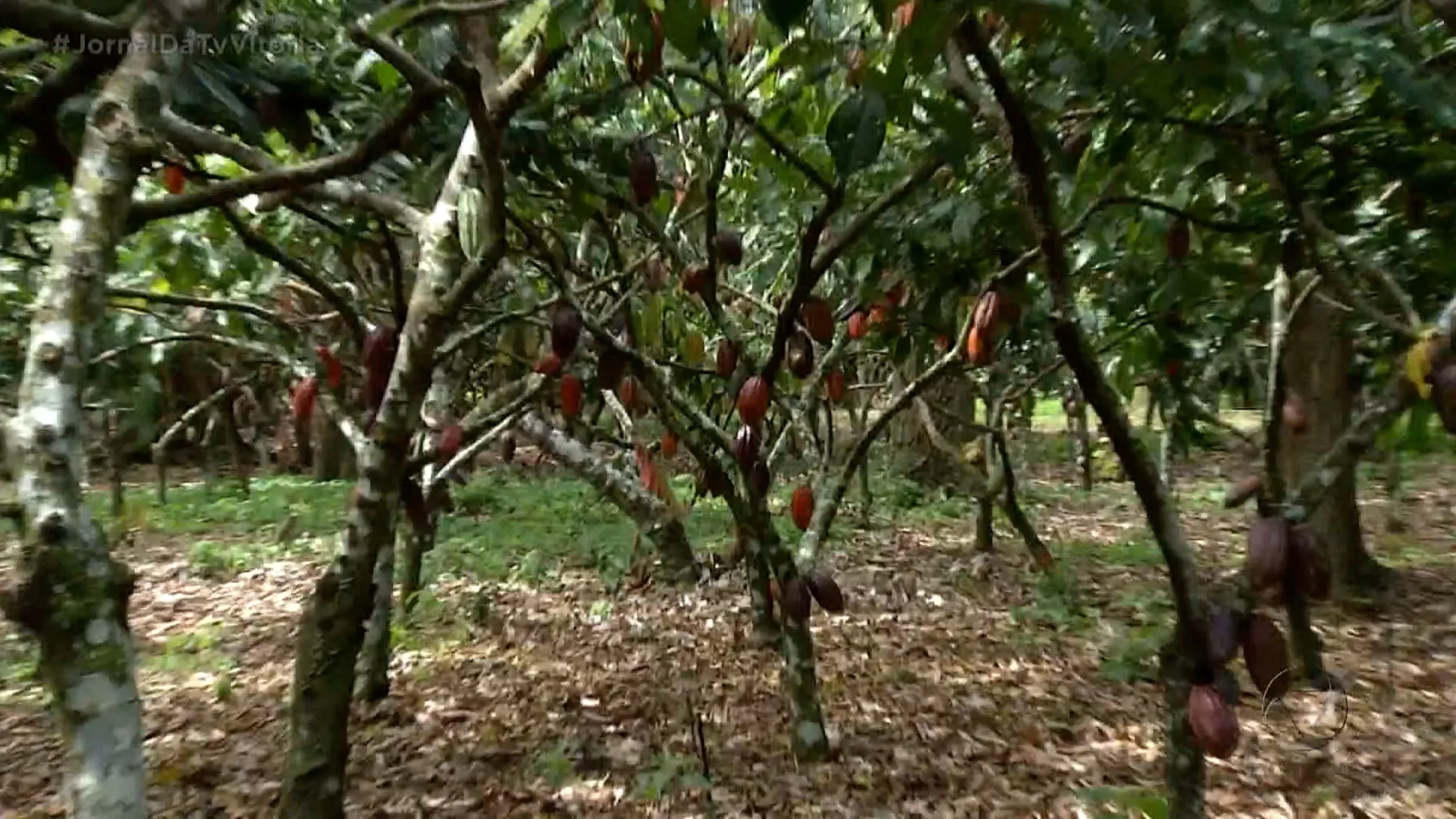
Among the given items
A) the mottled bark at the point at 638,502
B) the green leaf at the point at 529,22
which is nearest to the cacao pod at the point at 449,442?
the mottled bark at the point at 638,502

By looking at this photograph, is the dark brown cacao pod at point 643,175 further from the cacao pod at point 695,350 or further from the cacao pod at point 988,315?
the cacao pod at point 695,350

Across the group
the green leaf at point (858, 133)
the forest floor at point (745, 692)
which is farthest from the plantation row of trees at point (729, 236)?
the forest floor at point (745, 692)

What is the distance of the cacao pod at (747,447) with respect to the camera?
2961mm

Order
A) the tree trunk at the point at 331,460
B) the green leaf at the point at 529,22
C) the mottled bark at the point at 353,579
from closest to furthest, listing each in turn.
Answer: the green leaf at the point at 529,22 < the mottled bark at the point at 353,579 < the tree trunk at the point at 331,460

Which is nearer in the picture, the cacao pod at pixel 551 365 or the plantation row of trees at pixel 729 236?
the plantation row of trees at pixel 729 236

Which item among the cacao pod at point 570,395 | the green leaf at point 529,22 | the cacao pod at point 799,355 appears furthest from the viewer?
the cacao pod at point 570,395

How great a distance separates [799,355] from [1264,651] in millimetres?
1733

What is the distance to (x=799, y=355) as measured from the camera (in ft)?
10.5

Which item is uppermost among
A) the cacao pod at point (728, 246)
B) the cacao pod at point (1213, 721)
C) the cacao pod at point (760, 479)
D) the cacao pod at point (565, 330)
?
the cacao pod at point (728, 246)

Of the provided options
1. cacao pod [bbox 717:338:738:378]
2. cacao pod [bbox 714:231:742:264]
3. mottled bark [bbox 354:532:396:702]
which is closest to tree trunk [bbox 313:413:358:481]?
mottled bark [bbox 354:532:396:702]

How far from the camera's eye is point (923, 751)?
3168 millimetres

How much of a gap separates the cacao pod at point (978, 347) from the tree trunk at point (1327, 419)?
2.19 meters

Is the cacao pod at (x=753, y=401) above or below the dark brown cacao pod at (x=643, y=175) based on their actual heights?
below

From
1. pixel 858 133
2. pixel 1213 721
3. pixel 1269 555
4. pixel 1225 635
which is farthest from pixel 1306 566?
pixel 858 133
